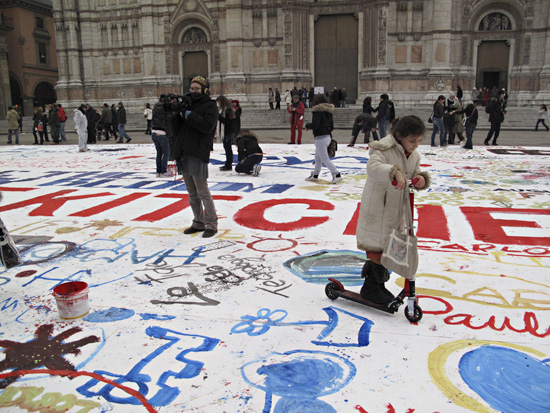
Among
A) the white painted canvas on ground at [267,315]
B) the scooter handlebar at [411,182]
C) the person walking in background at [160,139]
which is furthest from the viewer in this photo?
the person walking in background at [160,139]

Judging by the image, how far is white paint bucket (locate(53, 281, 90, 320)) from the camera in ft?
11.8

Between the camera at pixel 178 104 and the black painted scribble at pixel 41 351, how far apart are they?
2.86m

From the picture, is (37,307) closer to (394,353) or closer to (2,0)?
(394,353)

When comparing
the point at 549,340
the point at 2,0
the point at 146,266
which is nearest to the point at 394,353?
the point at 549,340

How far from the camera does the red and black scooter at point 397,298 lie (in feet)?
11.5

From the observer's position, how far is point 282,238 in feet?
18.9

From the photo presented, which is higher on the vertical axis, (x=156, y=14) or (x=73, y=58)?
(x=156, y=14)

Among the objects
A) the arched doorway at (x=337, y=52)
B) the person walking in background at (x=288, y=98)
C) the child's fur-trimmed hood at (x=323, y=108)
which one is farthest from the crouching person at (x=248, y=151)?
the arched doorway at (x=337, y=52)

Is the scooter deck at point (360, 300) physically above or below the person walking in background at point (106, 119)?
below

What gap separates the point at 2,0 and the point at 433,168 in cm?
4609

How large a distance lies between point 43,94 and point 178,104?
157 ft

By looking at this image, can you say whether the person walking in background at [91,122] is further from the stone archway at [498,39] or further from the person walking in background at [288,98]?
the stone archway at [498,39]

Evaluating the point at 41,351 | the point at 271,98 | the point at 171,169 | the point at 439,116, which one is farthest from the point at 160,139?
the point at 271,98

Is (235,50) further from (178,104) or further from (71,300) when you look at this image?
(71,300)
